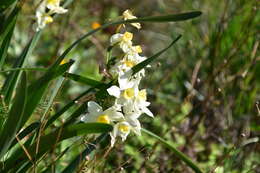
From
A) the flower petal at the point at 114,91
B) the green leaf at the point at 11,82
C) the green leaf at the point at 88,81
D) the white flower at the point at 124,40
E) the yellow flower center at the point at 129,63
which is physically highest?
the white flower at the point at 124,40

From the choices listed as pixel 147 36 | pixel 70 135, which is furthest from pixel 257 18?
pixel 70 135

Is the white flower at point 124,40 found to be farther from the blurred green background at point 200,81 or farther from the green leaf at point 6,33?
the blurred green background at point 200,81

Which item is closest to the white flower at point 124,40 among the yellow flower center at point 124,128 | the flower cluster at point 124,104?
the flower cluster at point 124,104

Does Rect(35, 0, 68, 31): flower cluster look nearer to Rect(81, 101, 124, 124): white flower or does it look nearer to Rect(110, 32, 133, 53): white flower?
Rect(110, 32, 133, 53): white flower

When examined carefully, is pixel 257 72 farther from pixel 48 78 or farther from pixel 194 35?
pixel 48 78

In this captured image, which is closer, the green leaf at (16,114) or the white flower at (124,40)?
the green leaf at (16,114)

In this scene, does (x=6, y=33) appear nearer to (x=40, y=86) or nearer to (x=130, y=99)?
(x=40, y=86)

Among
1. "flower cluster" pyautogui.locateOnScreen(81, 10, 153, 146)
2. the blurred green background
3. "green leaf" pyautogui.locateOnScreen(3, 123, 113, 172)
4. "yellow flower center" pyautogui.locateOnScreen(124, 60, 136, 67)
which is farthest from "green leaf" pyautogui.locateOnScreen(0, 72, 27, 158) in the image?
the blurred green background
